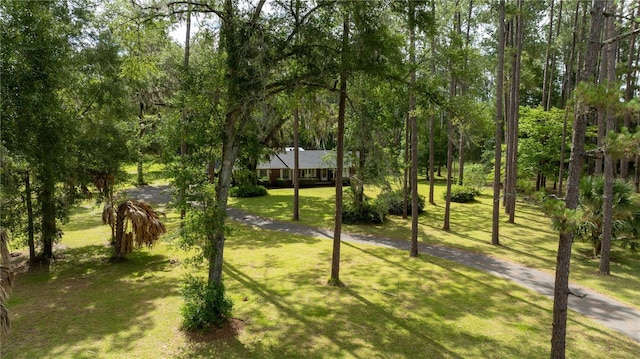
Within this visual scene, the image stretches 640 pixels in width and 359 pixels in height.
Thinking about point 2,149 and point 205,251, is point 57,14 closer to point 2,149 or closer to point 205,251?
point 2,149

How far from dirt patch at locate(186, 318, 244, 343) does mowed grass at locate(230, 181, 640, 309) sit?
6.52 metres

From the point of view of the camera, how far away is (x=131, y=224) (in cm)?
1166

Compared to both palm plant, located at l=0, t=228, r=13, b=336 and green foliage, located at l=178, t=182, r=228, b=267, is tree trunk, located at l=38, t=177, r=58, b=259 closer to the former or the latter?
green foliage, located at l=178, t=182, r=228, b=267

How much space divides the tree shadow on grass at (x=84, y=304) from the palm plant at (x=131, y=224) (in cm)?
63

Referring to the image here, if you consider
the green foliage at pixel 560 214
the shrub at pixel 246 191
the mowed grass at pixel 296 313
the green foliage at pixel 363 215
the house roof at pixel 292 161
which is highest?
the house roof at pixel 292 161

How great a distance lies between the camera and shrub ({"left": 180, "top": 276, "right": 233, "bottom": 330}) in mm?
7309

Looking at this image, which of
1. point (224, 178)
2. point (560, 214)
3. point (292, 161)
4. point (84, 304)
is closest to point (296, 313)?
point (224, 178)

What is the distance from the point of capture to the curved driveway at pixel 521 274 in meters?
8.17

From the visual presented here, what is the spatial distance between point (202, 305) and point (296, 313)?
2.16m

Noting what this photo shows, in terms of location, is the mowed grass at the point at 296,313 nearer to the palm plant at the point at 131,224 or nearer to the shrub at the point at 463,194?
the palm plant at the point at 131,224

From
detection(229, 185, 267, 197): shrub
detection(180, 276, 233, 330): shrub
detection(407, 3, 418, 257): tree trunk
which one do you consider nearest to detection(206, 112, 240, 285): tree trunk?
detection(180, 276, 233, 330): shrub

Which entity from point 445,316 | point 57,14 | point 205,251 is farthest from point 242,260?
point 57,14

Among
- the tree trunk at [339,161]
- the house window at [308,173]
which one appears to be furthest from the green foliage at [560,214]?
the house window at [308,173]

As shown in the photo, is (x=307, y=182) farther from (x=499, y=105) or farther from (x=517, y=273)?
(x=517, y=273)
